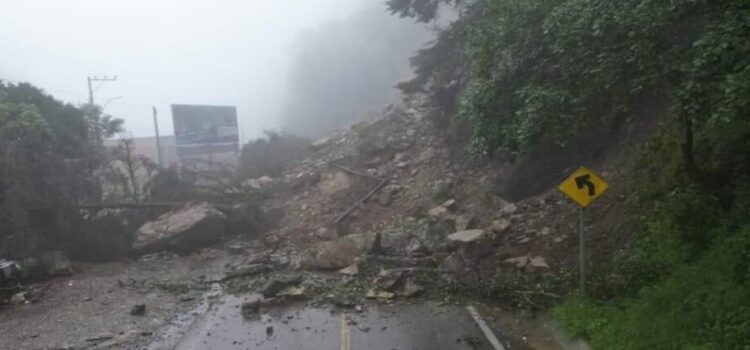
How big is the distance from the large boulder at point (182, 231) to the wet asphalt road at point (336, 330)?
8309mm

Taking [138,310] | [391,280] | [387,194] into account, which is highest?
[387,194]

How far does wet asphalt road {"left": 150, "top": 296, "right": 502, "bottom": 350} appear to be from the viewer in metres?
9.75

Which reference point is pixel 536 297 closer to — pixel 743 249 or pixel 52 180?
pixel 743 249

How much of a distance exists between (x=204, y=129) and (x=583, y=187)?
41.1 meters

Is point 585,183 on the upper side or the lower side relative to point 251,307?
upper

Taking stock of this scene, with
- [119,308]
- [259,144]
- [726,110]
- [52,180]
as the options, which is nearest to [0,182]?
[52,180]

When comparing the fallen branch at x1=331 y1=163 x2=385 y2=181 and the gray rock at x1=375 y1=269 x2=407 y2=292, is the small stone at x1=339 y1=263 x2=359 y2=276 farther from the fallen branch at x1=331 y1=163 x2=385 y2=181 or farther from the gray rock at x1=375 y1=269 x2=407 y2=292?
the fallen branch at x1=331 y1=163 x2=385 y2=181

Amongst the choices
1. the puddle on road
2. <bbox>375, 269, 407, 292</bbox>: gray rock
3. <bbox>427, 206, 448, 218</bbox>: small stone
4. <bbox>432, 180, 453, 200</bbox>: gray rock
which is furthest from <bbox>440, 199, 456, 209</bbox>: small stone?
the puddle on road

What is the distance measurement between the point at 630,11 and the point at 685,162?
401cm

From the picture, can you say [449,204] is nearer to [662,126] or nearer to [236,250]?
[236,250]

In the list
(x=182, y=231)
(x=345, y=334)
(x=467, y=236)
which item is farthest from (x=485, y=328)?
(x=182, y=231)

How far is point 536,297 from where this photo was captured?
464 inches

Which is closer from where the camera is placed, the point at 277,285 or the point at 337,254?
the point at 277,285

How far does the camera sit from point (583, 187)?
424 inches
